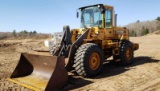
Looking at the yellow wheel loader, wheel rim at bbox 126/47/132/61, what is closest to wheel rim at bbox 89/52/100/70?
the yellow wheel loader

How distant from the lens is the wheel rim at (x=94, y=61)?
26.7 feet

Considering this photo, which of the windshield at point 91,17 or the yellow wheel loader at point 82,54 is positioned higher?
the windshield at point 91,17

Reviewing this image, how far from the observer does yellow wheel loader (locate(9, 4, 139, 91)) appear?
7.03 meters

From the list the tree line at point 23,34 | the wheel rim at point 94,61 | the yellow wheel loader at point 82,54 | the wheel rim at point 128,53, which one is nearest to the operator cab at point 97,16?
the yellow wheel loader at point 82,54

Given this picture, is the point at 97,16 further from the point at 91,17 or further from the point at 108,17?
the point at 108,17

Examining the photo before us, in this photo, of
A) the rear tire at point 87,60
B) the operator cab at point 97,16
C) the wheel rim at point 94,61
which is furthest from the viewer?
the operator cab at point 97,16

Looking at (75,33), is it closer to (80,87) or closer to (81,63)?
(81,63)

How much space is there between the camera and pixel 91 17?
984 centimetres

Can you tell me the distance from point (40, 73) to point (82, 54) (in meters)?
1.58

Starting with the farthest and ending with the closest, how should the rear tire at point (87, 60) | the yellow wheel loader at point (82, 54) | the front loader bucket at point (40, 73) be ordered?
the rear tire at point (87, 60), the yellow wheel loader at point (82, 54), the front loader bucket at point (40, 73)

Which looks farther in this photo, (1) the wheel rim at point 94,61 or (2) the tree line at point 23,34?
(2) the tree line at point 23,34

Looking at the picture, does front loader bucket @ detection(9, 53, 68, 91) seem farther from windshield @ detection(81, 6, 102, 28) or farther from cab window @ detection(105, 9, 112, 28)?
cab window @ detection(105, 9, 112, 28)

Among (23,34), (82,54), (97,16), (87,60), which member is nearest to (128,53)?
(97,16)

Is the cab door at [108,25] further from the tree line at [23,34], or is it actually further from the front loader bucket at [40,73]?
the tree line at [23,34]
